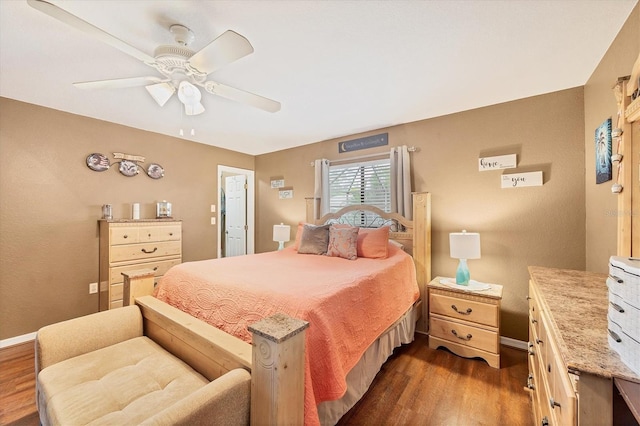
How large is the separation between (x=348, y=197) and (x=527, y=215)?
203cm

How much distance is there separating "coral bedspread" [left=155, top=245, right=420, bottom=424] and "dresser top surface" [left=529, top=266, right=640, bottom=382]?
946 mm

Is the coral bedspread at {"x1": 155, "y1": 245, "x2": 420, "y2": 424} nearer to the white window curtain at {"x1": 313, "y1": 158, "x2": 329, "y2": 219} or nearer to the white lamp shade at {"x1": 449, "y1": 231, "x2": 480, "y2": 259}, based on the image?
the white lamp shade at {"x1": 449, "y1": 231, "x2": 480, "y2": 259}

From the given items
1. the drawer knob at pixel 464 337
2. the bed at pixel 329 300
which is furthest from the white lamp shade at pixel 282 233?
the drawer knob at pixel 464 337

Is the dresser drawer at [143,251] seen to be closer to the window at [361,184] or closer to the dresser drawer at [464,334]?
the window at [361,184]

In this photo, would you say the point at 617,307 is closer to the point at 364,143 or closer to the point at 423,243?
the point at 423,243

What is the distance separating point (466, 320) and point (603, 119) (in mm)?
1833

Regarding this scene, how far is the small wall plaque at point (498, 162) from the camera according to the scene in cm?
251

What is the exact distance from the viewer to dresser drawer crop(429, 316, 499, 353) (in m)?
2.20

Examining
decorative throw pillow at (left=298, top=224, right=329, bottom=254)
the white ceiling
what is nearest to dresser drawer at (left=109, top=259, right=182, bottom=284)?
decorative throw pillow at (left=298, top=224, right=329, bottom=254)

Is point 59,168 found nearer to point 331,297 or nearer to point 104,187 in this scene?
point 104,187

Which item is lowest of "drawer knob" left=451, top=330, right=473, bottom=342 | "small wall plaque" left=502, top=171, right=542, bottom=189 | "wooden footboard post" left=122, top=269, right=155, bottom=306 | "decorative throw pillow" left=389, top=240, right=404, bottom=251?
"drawer knob" left=451, top=330, right=473, bottom=342

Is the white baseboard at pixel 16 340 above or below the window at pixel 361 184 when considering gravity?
below

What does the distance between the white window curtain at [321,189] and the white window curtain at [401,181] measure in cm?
103

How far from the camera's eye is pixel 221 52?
54.6 inches
